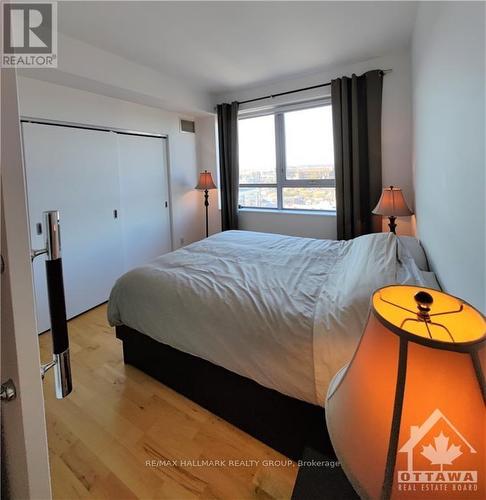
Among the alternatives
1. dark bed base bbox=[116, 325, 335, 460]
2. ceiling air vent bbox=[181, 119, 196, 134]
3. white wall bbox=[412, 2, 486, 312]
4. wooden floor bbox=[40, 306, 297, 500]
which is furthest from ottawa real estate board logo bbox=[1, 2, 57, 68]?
white wall bbox=[412, 2, 486, 312]

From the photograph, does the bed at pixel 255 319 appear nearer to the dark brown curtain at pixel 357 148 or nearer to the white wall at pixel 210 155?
the dark brown curtain at pixel 357 148

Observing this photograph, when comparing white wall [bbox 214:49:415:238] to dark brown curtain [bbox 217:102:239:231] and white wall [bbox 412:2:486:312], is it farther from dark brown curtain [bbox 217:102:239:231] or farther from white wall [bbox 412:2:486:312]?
white wall [bbox 412:2:486:312]

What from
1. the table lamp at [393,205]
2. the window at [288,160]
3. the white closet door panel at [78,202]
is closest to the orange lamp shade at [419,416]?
the table lamp at [393,205]

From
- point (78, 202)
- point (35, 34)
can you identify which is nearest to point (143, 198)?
point (78, 202)

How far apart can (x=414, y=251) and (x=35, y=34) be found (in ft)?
11.0

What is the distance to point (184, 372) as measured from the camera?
1.86 meters

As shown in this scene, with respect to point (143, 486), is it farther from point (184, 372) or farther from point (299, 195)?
point (299, 195)

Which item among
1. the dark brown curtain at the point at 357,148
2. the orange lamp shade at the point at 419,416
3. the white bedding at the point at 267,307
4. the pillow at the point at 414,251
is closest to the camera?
the orange lamp shade at the point at 419,416

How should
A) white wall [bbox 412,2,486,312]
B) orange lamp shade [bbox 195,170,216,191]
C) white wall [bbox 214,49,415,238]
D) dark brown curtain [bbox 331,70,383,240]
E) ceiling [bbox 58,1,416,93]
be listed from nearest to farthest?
white wall [bbox 412,2,486,312] → ceiling [bbox 58,1,416,93] → white wall [bbox 214,49,415,238] → dark brown curtain [bbox 331,70,383,240] → orange lamp shade [bbox 195,170,216,191]

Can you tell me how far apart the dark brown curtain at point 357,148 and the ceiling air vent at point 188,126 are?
2089mm

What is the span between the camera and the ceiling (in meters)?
2.18

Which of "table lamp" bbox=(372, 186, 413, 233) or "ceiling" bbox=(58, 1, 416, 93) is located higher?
"ceiling" bbox=(58, 1, 416, 93)

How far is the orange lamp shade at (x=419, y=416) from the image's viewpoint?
1.51 ft

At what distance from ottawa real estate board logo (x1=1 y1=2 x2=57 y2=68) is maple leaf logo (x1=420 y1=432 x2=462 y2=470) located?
2678mm
